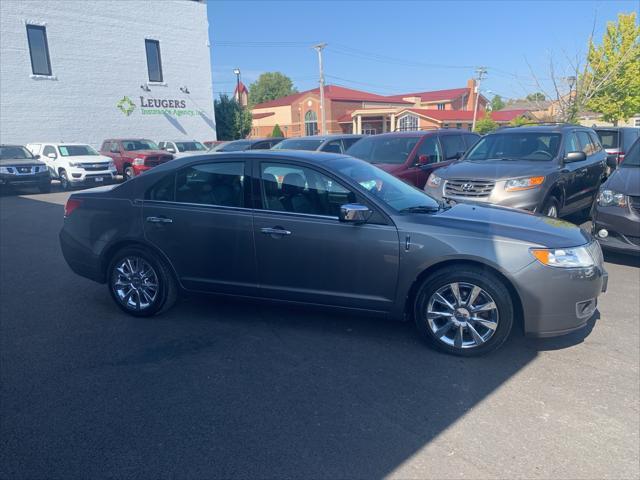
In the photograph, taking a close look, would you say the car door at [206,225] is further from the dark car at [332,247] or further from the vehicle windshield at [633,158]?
the vehicle windshield at [633,158]

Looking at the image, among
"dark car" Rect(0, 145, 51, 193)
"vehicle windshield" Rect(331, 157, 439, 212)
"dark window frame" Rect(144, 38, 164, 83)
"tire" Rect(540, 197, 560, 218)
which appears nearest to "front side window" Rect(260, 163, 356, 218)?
"vehicle windshield" Rect(331, 157, 439, 212)

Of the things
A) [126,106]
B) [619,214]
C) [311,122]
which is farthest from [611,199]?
[311,122]

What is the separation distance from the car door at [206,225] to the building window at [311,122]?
4931 cm

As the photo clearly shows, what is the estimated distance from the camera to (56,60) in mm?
24844

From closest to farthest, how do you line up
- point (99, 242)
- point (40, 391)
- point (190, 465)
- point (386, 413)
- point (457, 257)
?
1. point (190, 465)
2. point (386, 413)
3. point (40, 391)
4. point (457, 257)
5. point (99, 242)

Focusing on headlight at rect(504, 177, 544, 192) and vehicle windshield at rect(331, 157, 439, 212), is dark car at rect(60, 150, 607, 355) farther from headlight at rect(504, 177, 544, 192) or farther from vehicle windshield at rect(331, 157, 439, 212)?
headlight at rect(504, 177, 544, 192)

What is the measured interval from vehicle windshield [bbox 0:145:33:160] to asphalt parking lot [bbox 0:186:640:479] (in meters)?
15.5

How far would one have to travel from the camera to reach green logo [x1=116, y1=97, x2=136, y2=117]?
27.2 meters

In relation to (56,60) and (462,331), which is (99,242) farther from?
(56,60)

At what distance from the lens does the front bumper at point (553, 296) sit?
3.83 m

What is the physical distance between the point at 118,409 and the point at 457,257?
8.95 feet

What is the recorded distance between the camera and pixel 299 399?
3494 mm

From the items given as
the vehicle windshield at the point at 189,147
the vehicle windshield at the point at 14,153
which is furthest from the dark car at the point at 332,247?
the vehicle windshield at the point at 189,147

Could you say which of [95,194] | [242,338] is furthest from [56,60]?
[242,338]
